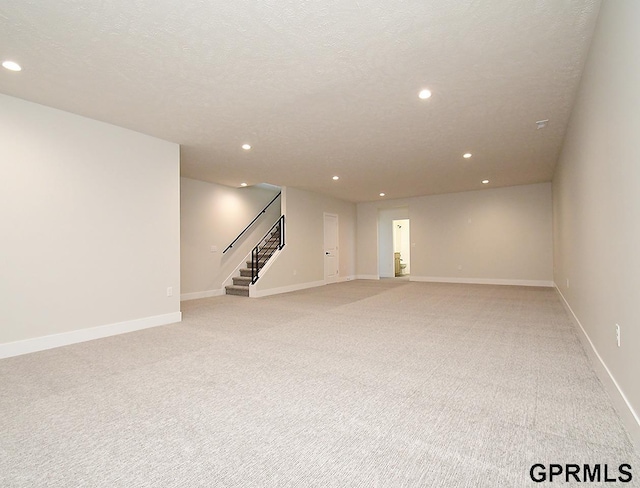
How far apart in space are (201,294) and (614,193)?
746 cm

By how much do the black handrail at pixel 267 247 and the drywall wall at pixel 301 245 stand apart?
6.7 inches

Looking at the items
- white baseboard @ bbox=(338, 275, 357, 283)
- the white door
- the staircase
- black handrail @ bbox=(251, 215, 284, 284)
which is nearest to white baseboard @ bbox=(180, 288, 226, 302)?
the staircase

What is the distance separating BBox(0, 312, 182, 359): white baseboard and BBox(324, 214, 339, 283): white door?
18.4 ft

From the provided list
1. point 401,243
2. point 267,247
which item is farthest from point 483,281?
point 267,247

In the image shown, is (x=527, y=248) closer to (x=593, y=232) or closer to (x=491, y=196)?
(x=491, y=196)

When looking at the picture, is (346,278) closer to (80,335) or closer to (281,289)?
(281,289)

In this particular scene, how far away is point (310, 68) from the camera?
9.95ft

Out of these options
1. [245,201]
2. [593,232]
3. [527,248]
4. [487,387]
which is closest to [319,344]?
[487,387]

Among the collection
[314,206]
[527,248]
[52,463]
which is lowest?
[52,463]

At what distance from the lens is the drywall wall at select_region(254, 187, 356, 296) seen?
8195mm

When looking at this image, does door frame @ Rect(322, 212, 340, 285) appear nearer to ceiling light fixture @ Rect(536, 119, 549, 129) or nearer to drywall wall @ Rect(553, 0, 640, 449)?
ceiling light fixture @ Rect(536, 119, 549, 129)

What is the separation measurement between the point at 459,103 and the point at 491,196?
6.44m

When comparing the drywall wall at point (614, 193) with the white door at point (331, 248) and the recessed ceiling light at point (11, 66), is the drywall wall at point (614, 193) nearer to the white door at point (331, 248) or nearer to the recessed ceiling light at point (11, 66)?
the recessed ceiling light at point (11, 66)

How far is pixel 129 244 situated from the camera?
4.55 m
